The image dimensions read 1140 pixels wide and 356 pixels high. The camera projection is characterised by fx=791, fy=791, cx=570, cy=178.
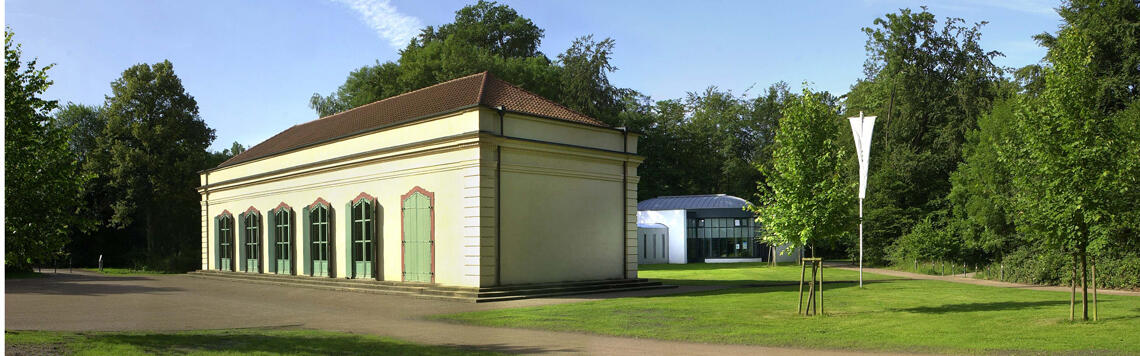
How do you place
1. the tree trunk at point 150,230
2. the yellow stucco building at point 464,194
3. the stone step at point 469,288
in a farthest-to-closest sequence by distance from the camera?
the tree trunk at point 150,230 → the yellow stucco building at point 464,194 → the stone step at point 469,288

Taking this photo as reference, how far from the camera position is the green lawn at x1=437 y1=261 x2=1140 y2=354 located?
37.6ft

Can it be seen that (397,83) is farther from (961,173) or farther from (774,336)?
(774,336)

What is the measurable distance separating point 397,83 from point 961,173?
97.0ft

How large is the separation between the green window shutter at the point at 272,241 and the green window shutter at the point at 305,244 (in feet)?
7.72

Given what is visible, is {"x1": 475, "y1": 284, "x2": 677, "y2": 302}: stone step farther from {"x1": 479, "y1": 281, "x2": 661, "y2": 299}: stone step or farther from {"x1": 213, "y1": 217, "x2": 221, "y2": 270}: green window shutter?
{"x1": 213, "y1": 217, "x2": 221, "y2": 270}: green window shutter

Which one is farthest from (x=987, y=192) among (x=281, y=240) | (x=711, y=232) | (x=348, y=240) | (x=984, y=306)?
(x=281, y=240)

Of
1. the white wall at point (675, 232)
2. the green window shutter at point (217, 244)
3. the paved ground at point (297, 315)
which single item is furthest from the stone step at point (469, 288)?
the white wall at point (675, 232)

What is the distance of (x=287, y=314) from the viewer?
16.5 meters

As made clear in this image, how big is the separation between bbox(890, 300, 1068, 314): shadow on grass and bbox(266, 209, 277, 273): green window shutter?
22.1 meters

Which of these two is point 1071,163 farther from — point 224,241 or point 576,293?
point 224,241

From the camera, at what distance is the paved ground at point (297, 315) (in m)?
11.4

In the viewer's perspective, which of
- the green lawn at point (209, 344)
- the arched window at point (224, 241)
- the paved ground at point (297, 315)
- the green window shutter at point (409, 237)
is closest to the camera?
the green lawn at point (209, 344)

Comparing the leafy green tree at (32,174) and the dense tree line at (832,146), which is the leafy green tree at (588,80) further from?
the leafy green tree at (32,174)

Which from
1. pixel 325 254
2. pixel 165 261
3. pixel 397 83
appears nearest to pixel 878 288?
pixel 325 254
